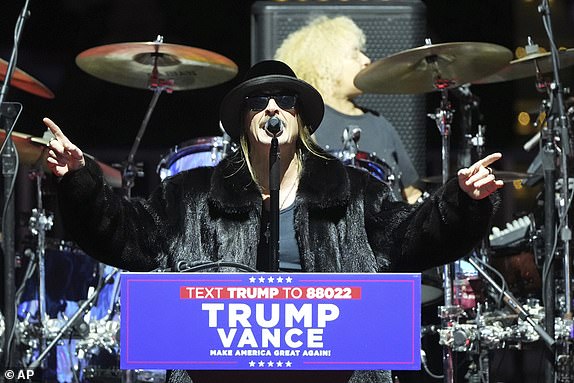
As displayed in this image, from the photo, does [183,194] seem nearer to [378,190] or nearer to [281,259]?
[281,259]

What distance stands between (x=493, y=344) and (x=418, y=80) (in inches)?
60.9

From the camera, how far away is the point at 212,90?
7.80 metres

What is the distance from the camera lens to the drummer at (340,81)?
22.4 ft

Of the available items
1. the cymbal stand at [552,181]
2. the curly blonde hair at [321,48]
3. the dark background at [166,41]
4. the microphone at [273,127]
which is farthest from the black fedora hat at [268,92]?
the dark background at [166,41]

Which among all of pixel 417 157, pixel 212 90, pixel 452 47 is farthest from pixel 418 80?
pixel 212 90

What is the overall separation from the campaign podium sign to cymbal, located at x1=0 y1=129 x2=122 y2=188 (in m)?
3.15

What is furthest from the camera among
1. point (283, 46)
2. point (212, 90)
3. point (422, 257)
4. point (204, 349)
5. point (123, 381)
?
point (212, 90)

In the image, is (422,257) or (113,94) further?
(113,94)

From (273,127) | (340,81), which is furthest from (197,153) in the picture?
(273,127)

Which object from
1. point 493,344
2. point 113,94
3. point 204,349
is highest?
point 113,94

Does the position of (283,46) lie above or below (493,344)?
above

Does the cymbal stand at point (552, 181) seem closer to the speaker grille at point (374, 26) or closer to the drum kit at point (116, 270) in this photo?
the drum kit at point (116, 270)

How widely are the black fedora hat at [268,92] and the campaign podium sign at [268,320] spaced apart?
1.29m

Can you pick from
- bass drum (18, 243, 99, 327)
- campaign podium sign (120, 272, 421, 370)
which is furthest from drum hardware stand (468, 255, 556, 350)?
campaign podium sign (120, 272, 421, 370)
